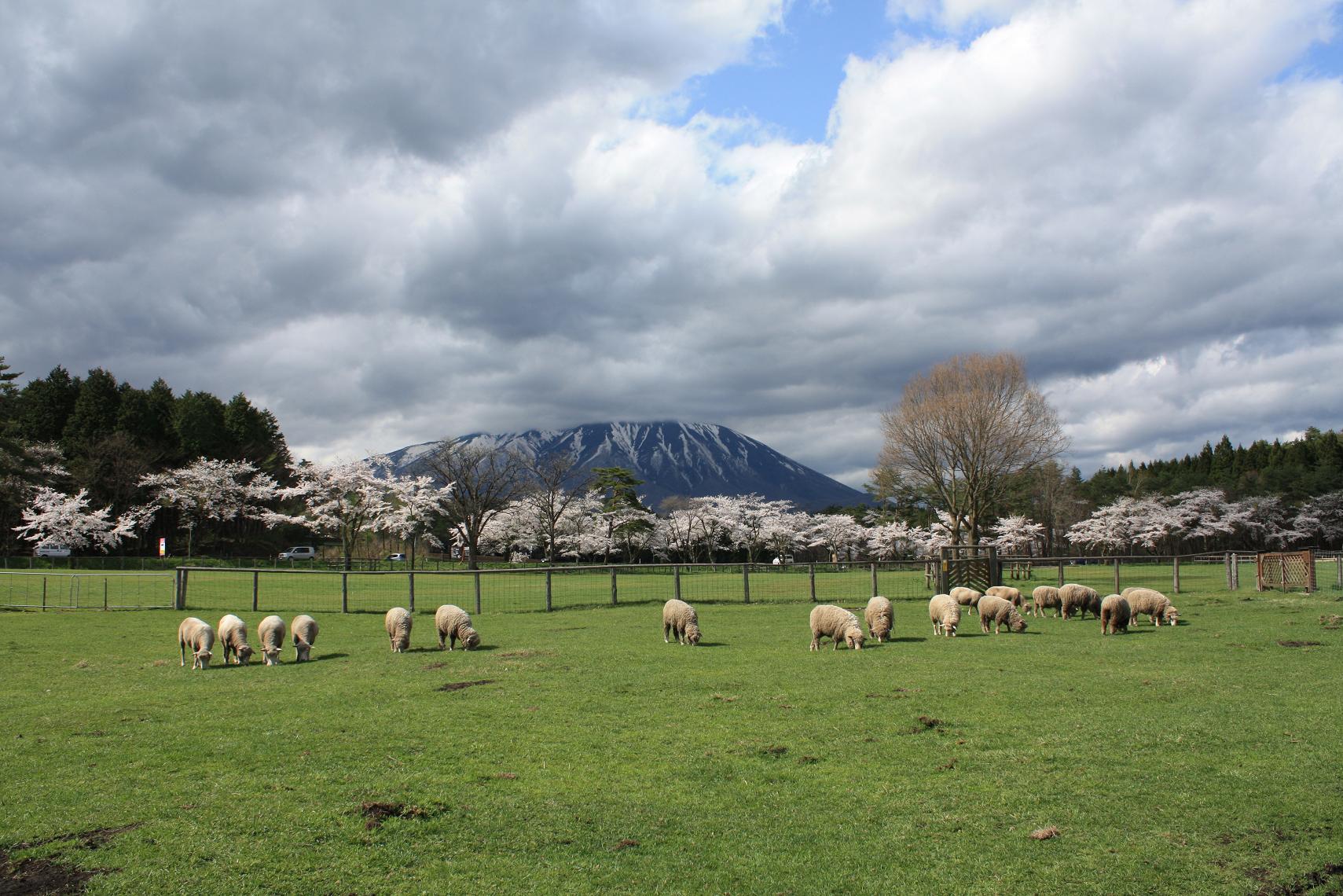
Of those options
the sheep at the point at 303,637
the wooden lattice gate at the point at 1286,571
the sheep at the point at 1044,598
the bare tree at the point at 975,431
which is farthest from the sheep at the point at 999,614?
the bare tree at the point at 975,431

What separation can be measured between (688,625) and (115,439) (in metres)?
72.8

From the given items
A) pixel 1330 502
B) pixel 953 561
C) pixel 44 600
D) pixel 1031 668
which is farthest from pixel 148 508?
pixel 1330 502

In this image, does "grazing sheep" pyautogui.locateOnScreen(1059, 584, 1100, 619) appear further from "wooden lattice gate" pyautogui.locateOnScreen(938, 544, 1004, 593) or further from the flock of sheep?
"wooden lattice gate" pyautogui.locateOnScreen(938, 544, 1004, 593)

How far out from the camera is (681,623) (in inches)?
710

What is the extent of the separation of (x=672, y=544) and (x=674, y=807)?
8984 cm

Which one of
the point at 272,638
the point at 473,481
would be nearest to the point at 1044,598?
the point at 272,638

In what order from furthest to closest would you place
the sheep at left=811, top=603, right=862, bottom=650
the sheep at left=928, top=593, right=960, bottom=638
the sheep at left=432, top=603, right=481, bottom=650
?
the sheep at left=928, top=593, right=960, bottom=638 < the sheep at left=432, top=603, right=481, bottom=650 < the sheep at left=811, top=603, right=862, bottom=650

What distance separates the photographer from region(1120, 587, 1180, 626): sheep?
1983 cm

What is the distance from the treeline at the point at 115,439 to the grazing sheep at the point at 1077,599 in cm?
6460

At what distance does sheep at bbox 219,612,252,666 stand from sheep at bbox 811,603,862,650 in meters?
11.2

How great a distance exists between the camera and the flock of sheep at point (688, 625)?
15414mm

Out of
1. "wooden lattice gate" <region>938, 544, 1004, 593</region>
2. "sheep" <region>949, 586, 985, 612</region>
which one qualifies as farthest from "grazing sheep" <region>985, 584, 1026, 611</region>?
"wooden lattice gate" <region>938, 544, 1004, 593</region>

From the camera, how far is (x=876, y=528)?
92.3 meters

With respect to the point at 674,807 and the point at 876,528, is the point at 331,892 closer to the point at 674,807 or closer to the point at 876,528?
the point at 674,807
